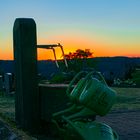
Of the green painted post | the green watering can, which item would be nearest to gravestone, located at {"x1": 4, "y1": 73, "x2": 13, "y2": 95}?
the green painted post

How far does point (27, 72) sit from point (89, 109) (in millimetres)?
2424

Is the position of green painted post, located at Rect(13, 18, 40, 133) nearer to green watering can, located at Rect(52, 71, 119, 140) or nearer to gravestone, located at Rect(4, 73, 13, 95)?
green watering can, located at Rect(52, 71, 119, 140)

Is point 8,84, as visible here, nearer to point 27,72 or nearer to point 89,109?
point 27,72

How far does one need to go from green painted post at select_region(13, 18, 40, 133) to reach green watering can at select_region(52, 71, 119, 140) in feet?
6.07

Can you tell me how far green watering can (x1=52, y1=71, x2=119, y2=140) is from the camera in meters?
7.25

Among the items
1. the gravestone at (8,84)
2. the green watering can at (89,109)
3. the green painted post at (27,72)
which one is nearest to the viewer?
the green watering can at (89,109)

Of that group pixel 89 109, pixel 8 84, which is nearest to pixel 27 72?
pixel 89 109

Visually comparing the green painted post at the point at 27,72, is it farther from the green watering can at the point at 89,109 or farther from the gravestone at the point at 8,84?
the gravestone at the point at 8,84

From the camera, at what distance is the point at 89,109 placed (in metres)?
7.49

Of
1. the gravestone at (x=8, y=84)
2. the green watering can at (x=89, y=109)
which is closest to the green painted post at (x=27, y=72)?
the green watering can at (x=89, y=109)

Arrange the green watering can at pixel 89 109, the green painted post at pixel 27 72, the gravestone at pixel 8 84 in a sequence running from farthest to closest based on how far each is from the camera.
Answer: the gravestone at pixel 8 84 → the green painted post at pixel 27 72 → the green watering can at pixel 89 109

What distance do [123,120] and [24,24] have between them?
10.4ft

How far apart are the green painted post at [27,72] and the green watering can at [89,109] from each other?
1849 millimetres

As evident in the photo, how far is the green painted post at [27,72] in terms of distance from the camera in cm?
960
